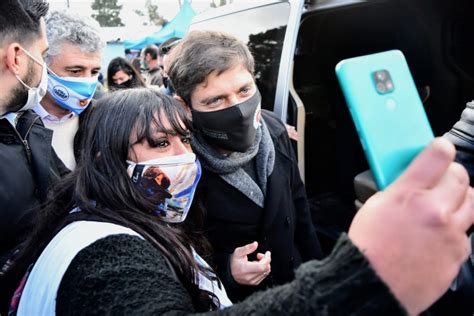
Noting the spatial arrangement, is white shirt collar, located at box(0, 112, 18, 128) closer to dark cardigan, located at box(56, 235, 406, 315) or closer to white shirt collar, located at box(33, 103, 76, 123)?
white shirt collar, located at box(33, 103, 76, 123)

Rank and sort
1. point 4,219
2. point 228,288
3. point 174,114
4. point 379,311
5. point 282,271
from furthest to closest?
point 282,271 < point 228,288 < point 4,219 < point 174,114 < point 379,311

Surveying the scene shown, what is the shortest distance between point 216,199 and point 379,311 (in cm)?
132

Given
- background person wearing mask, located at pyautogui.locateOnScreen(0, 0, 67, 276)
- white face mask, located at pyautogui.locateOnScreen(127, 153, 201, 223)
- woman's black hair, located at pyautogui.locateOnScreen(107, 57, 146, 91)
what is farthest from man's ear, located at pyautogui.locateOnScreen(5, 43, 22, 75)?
woman's black hair, located at pyautogui.locateOnScreen(107, 57, 146, 91)

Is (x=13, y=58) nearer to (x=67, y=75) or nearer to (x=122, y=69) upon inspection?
(x=67, y=75)

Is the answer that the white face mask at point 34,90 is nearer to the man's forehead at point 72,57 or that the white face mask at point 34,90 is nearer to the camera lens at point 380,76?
the man's forehead at point 72,57

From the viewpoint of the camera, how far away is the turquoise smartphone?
0.65 m

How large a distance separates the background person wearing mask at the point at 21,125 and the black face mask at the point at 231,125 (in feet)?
2.16

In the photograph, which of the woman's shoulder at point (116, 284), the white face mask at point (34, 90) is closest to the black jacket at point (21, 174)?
the white face mask at point (34, 90)

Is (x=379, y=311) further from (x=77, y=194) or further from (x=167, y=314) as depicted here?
(x=77, y=194)

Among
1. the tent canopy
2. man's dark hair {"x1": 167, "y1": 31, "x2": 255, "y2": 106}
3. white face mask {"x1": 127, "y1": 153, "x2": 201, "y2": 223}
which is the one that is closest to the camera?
white face mask {"x1": 127, "y1": 153, "x2": 201, "y2": 223}

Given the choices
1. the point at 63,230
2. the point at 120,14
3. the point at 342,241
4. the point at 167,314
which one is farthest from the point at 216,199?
the point at 120,14

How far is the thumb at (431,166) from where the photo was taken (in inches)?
22.1

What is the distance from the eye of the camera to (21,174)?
1.63m

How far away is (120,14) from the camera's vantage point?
6719 centimetres
